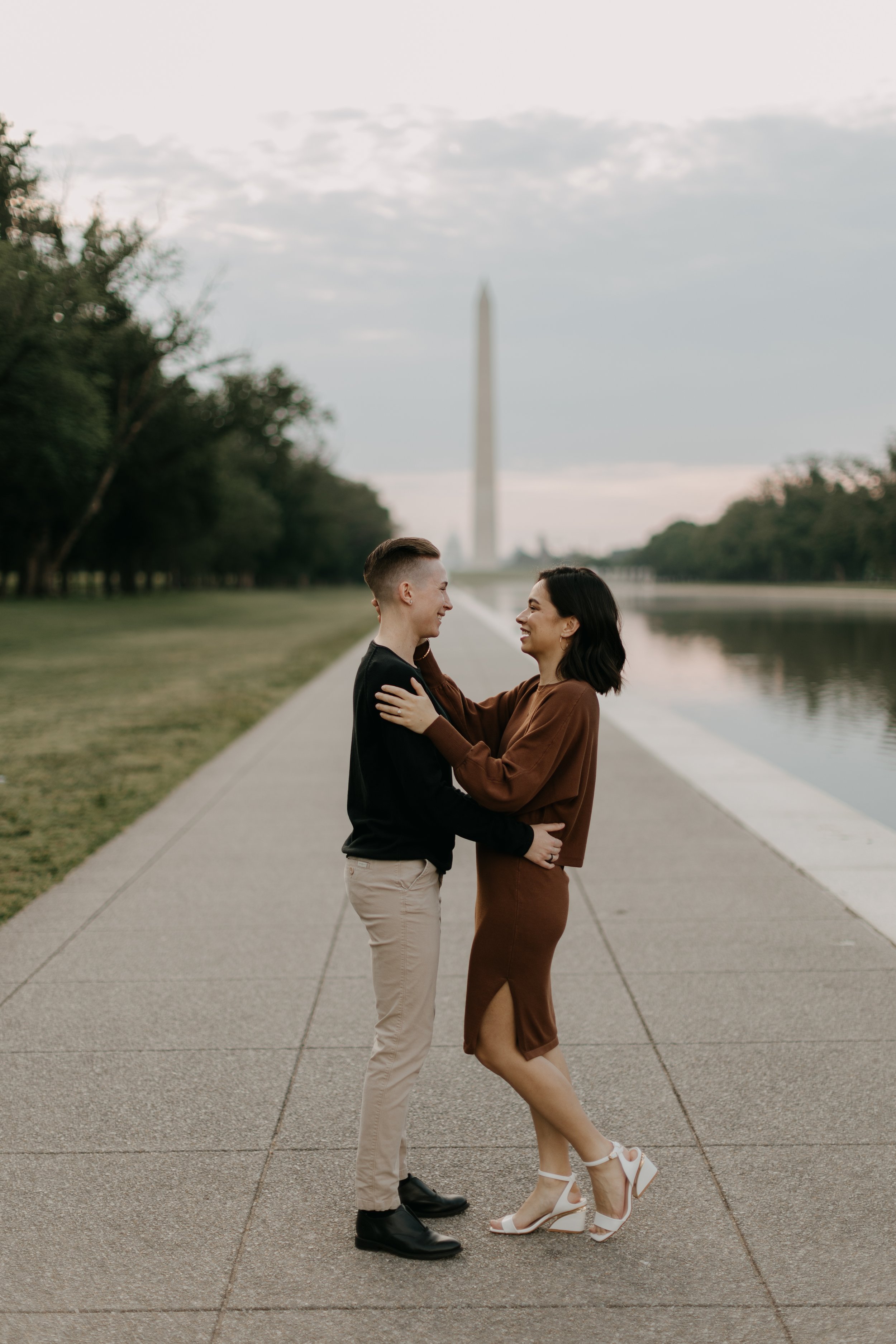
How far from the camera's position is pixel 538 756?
288 centimetres

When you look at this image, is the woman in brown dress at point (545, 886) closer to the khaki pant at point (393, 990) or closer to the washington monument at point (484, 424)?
the khaki pant at point (393, 990)

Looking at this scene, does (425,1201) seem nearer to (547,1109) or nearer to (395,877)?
(547,1109)

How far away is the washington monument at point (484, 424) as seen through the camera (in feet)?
252

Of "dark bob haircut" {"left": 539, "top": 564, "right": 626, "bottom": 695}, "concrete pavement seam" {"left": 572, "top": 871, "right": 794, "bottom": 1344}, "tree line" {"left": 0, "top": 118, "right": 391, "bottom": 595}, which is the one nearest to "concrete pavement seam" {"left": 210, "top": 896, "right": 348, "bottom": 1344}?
"concrete pavement seam" {"left": 572, "top": 871, "right": 794, "bottom": 1344}

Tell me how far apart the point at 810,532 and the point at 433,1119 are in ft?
350

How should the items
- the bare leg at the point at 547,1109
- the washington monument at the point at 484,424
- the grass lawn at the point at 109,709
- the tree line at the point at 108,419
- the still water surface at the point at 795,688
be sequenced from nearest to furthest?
the bare leg at the point at 547,1109
the grass lawn at the point at 109,709
the still water surface at the point at 795,688
the tree line at the point at 108,419
the washington monument at the point at 484,424

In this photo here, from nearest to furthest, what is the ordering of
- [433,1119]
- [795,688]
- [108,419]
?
[433,1119] < [795,688] < [108,419]

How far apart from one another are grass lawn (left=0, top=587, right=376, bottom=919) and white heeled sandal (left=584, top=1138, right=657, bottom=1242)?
4.13 meters

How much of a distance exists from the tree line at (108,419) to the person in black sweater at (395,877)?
31.7m

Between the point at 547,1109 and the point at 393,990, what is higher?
the point at 393,990

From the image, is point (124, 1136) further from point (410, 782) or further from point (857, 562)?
point (857, 562)

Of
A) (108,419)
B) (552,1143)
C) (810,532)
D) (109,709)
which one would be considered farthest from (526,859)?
(810,532)

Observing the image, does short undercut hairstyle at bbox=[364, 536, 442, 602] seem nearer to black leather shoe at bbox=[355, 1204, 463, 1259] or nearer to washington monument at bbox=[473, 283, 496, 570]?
black leather shoe at bbox=[355, 1204, 463, 1259]

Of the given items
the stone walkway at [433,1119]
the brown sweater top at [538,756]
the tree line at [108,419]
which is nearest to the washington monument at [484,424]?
the tree line at [108,419]
